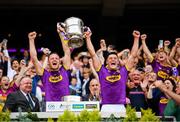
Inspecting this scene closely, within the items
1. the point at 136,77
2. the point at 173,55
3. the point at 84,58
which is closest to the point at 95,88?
the point at 136,77

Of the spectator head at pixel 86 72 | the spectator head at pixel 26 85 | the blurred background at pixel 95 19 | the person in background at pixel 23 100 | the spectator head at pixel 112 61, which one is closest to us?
the person in background at pixel 23 100

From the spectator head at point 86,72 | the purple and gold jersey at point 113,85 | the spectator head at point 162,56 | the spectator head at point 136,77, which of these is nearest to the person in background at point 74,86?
the spectator head at point 86,72

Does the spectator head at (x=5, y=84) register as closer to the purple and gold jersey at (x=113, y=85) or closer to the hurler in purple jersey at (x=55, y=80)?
the hurler in purple jersey at (x=55, y=80)

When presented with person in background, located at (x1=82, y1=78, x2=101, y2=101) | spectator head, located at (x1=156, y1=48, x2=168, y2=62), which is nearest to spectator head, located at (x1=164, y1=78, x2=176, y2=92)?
spectator head, located at (x1=156, y1=48, x2=168, y2=62)

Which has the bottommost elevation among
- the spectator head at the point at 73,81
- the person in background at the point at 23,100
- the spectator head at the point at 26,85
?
the person in background at the point at 23,100

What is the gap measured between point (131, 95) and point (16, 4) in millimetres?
9053

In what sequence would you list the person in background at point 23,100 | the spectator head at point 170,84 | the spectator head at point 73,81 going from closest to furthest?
the person in background at point 23,100
the spectator head at point 170,84
the spectator head at point 73,81

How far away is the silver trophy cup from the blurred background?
8.54 meters

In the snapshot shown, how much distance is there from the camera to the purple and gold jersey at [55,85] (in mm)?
10773

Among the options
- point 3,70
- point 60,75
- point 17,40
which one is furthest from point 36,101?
point 17,40

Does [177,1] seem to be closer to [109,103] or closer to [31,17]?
[31,17]

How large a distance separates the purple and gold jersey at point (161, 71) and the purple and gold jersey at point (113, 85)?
1584 mm

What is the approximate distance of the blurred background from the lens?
1950 cm

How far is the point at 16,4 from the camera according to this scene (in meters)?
19.6
